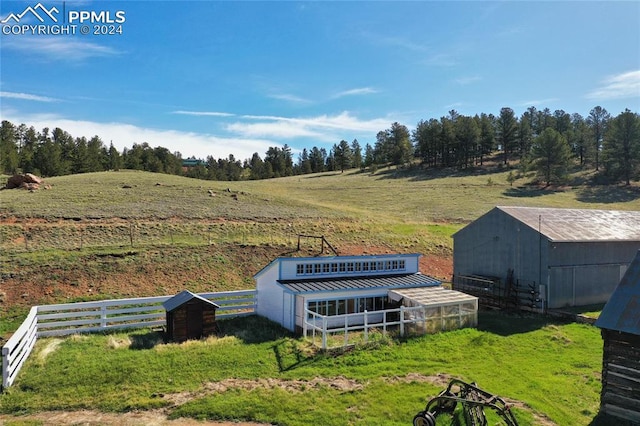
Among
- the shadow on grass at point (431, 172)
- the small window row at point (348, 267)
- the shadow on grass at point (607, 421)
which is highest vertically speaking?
the shadow on grass at point (431, 172)

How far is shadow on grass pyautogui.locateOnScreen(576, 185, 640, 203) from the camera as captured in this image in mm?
65238

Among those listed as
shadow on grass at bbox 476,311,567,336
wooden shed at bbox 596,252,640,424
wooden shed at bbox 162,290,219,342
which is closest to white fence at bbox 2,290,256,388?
wooden shed at bbox 162,290,219,342

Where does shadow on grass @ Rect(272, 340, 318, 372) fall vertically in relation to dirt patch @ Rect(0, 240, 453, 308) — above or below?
below

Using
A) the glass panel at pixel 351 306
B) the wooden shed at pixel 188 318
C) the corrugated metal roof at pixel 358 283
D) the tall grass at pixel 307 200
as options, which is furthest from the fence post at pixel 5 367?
the tall grass at pixel 307 200

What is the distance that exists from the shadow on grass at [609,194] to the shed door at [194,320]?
211 ft

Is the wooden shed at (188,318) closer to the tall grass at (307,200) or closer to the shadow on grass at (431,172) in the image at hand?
the tall grass at (307,200)

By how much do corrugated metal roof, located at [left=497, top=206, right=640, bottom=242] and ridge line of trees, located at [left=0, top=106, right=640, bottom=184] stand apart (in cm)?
4859

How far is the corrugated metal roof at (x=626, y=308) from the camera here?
10.6m

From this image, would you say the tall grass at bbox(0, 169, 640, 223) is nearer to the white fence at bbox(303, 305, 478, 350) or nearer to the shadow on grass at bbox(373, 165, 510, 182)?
the shadow on grass at bbox(373, 165, 510, 182)

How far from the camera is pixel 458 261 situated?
1139 inches

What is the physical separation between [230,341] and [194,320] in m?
2.06

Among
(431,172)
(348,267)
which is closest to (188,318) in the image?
(348,267)

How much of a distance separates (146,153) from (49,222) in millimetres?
71525

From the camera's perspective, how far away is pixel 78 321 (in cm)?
1812
